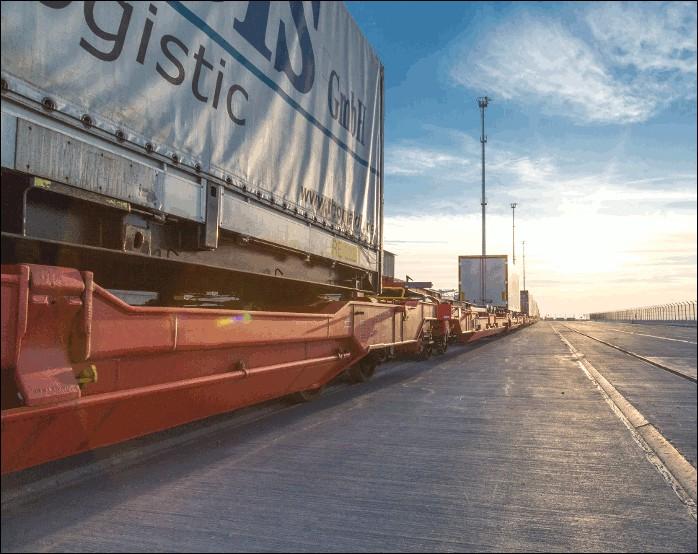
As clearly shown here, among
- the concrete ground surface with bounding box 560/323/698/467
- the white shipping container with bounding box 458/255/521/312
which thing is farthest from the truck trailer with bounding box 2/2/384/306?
the white shipping container with bounding box 458/255/521/312

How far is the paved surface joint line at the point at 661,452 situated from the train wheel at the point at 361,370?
3.13 m

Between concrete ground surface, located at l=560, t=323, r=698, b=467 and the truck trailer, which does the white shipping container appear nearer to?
concrete ground surface, located at l=560, t=323, r=698, b=467

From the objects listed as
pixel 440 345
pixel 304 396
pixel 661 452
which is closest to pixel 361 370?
pixel 304 396

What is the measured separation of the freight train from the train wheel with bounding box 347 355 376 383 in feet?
6.18

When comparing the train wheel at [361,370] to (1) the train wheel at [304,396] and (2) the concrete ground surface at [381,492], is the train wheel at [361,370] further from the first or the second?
(2) the concrete ground surface at [381,492]

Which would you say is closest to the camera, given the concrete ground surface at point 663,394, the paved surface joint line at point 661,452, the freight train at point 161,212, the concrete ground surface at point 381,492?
the freight train at point 161,212

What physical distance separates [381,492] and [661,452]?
2515 mm

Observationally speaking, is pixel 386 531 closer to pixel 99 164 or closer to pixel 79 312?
pixel 79 312

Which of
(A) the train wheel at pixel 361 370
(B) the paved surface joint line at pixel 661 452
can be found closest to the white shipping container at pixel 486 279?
(A) the train wheel at pixel 361 370

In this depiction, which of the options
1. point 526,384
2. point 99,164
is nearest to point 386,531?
point 99,164

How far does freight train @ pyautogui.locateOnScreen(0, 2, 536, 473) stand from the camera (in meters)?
2.59

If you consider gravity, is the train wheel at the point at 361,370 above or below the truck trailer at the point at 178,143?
below

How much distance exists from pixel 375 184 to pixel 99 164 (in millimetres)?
5031

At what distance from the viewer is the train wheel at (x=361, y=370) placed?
8.10 m
